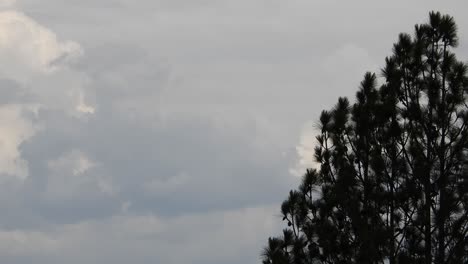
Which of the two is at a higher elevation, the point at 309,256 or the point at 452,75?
the point at 452,75

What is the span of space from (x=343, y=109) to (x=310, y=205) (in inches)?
118

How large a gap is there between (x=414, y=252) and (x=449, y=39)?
5.95 meters

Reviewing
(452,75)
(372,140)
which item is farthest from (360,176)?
(452,75)

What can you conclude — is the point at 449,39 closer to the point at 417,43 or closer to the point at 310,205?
the point at 417,43

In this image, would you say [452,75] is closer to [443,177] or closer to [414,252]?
[443,177]

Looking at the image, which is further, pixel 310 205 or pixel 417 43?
pixel 310 205

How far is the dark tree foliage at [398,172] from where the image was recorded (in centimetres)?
3350

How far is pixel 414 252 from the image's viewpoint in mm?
33312

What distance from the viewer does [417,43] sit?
113ft

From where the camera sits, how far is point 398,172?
34.3 m

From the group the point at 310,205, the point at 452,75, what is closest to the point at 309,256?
the point at 310,205

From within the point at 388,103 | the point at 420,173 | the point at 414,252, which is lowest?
the point at 414,252

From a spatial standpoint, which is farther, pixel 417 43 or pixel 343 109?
pixel 343 109

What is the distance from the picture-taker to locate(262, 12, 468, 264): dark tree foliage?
3350 cm
